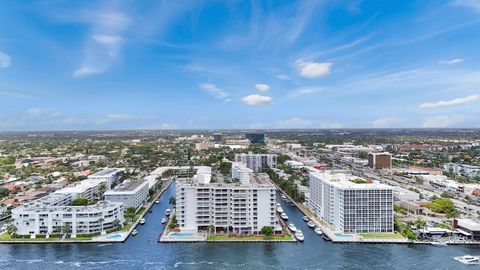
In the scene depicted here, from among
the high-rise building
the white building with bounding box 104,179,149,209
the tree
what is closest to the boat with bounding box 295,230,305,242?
the tree

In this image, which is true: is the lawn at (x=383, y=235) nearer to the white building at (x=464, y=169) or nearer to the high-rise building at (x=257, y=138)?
the white building at (x=464, y=169)

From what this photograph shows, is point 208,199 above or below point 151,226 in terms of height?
above

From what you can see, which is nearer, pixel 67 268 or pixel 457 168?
pixel 67 268

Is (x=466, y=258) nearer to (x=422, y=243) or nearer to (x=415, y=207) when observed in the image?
(x=422, y=243)

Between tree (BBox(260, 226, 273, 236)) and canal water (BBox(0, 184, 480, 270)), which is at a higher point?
tree (BBox(260, 226, 273, 236))

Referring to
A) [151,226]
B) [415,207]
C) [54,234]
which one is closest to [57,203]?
[54,234]

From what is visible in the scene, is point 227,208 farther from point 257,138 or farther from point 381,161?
point 257,138

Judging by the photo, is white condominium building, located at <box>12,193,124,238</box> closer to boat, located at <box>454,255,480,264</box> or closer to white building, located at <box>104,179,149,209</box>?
white building, located at <box>104,179,149,209</box>
